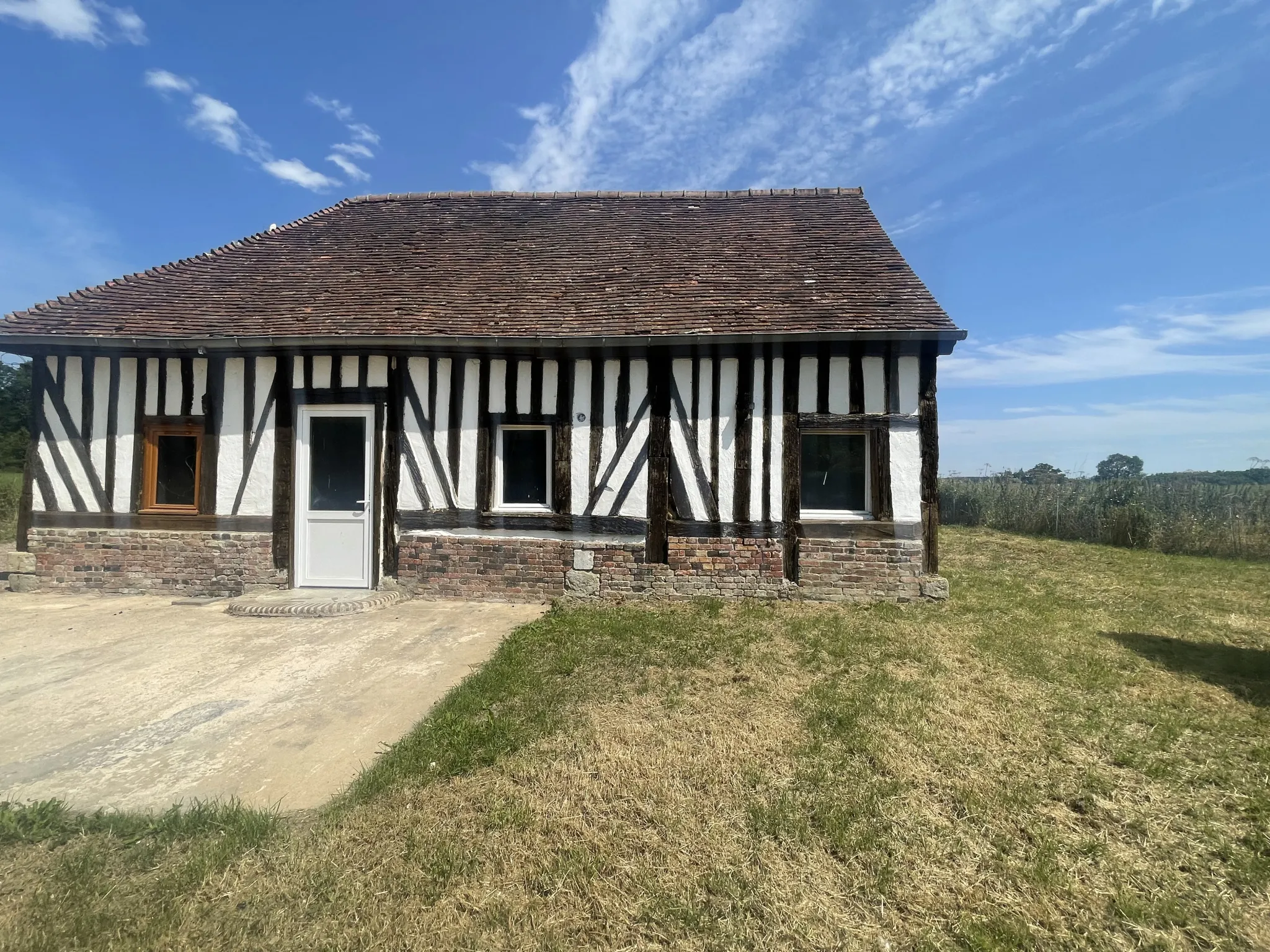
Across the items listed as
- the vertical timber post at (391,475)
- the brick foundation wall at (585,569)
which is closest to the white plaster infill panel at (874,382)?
the brick foundation wall at (585,569)

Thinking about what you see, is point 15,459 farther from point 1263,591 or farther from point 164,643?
point 1263,591

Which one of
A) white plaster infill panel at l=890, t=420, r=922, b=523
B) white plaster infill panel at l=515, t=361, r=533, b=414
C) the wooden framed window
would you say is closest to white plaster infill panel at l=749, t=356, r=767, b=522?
white plaster infill panel at l=890, t=420, r=922, b=523

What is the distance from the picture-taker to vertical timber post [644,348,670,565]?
634cm

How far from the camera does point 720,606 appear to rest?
5.94 metres

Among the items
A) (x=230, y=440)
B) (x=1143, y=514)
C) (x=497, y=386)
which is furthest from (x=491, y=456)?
(x=1143, y=514)

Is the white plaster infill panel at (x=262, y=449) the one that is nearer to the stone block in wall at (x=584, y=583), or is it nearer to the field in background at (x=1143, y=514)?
the stone block in wall at (x=584, y=583)

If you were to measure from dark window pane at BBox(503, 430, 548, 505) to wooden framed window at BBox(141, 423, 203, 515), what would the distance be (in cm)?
362

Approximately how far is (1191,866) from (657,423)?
16.8ft

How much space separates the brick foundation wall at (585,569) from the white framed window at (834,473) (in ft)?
2.44

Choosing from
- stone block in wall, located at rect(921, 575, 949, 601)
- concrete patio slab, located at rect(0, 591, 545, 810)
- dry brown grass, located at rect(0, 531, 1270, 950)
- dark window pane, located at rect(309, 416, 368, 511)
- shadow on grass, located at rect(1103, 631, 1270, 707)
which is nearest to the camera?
dry brown grass, located at rect(0, 531, 1270, 950)

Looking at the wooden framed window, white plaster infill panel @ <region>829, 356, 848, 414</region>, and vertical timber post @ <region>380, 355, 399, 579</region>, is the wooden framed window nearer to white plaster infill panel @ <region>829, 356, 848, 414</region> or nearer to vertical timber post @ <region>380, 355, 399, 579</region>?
vertical timber post @ <region>380, 355, 399, 579</region>

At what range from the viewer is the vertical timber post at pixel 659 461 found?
20.8ft

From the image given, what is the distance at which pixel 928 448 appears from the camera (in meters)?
6.17

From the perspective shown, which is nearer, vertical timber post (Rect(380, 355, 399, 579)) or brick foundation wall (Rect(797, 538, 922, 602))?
brick foundation wall (Rect(797, 538, 922, 602))
